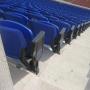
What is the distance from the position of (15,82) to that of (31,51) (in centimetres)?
35

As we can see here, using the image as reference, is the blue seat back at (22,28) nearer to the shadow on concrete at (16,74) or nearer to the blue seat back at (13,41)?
the blue seat back at (13,41)

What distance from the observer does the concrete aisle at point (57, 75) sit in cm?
218

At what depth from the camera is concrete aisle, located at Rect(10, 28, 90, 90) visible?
2.18m

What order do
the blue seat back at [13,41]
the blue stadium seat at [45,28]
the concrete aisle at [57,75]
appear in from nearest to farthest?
1. the blue seat back at [13,41]
2. the concrete aisle at [57,75]
3. the blue stadium seat at [45,28]

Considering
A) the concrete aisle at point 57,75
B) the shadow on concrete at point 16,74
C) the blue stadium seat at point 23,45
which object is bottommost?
the concrete aisle at point 57,75

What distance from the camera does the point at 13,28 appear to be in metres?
2.13

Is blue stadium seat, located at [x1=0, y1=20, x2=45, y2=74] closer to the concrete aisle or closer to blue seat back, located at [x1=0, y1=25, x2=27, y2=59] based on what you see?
blue seat back, located at [x1=0, y1=25, x2=27, y2=59]

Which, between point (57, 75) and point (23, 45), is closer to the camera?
point (23, 45)

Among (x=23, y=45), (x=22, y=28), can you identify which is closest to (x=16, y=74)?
(x=23, y=45)

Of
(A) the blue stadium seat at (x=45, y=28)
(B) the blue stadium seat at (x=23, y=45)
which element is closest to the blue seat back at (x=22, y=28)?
(B) the blue stadium seat at (x=23, y=45)

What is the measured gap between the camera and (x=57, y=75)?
251 cm

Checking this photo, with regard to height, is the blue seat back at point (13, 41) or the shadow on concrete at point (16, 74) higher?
the blue seat back at point (13, 41)

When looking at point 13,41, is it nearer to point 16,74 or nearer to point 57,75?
point 16,74

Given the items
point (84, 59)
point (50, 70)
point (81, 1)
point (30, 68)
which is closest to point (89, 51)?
point (84, 59)
